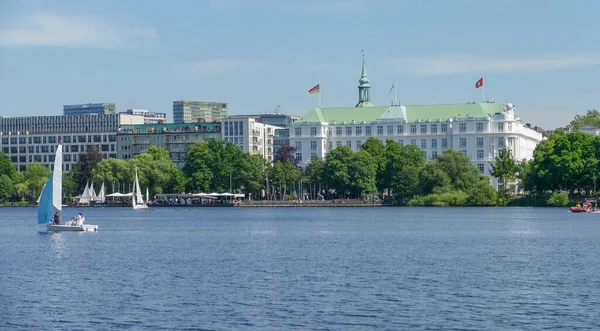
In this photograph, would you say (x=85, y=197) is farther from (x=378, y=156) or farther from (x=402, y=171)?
(x=402, y=171)

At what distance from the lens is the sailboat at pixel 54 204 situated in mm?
84125

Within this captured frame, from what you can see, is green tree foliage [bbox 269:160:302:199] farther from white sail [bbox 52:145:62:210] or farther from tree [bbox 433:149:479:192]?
white sail [bbox 52:145:62:210]

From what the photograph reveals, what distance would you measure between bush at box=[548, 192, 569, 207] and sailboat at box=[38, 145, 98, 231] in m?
77.6

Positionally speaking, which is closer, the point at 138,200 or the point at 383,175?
the point at 138,200

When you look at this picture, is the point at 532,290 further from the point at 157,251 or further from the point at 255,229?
the point at 255,229

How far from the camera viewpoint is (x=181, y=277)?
52.2 metres

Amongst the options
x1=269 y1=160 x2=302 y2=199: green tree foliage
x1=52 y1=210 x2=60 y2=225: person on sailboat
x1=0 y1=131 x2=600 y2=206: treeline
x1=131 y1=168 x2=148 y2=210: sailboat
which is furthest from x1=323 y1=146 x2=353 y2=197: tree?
x1=52 y1=210 x2=60 y2=225: person on sailboat

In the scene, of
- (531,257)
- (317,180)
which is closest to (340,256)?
(531,257)

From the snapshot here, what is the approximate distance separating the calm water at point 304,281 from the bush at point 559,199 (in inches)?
2440

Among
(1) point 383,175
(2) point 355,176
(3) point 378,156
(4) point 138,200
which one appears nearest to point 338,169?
(2) point 355,176

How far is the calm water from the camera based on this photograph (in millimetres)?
39438

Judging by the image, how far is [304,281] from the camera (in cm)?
5016

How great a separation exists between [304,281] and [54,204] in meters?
40.4

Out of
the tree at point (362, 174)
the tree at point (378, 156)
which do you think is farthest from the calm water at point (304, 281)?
the tree at point (378, 156)
